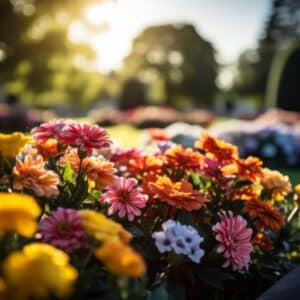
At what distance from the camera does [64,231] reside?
1642 millimetres

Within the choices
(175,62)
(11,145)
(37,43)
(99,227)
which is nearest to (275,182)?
(11,145)

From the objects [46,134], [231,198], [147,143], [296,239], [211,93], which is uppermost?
[46,134]

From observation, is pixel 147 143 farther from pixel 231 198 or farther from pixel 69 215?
pixel 69 215

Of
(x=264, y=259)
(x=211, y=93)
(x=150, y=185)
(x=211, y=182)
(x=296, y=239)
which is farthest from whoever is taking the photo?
(x=211, y=93)

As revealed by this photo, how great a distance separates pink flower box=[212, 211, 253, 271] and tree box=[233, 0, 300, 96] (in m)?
42.3

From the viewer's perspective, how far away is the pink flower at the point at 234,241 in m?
2.04

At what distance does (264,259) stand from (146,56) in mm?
42525

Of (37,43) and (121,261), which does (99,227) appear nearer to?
(121,261)

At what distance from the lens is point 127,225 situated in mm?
2236

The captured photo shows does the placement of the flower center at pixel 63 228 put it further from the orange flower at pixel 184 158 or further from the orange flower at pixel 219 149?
the orange flower at pixel 219 149

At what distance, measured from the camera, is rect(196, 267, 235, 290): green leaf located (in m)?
2.11

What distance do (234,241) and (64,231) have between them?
0.72 metres

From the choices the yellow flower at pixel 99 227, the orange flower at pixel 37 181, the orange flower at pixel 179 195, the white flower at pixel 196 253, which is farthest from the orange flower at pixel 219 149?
the yellow flower at pixel 99 227

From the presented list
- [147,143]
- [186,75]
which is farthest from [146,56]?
[147,143]
